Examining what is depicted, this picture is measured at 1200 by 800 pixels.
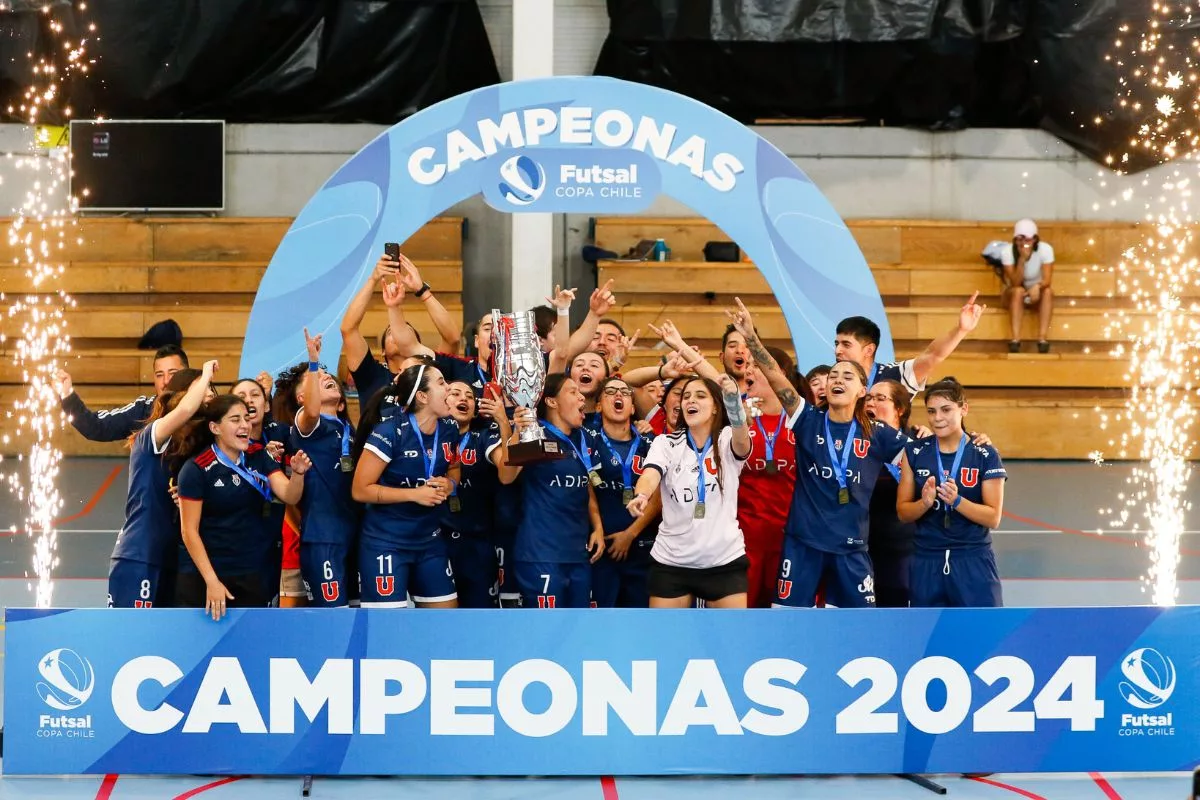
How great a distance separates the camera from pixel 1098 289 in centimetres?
1700

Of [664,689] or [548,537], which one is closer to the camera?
[664,689]

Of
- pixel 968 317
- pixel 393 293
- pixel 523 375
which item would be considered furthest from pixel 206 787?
pixel 968 317

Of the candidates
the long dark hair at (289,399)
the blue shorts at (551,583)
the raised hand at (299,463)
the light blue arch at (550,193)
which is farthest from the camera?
the light blue arch at (550,193)

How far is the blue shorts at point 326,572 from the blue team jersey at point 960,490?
3014mm

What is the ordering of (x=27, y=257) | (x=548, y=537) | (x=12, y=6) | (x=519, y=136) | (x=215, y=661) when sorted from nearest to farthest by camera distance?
(x=215, y=661), (x=548, y=537), (x=519, y=136), (x=12, y=6), (x=27, y=257)

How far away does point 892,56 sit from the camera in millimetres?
16516

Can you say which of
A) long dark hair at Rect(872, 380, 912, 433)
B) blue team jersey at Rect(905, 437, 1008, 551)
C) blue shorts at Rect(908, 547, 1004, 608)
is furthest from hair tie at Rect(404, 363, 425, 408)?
blue shorts at Rect(908, 547, 1004, 608)

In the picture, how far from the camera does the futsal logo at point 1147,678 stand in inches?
241

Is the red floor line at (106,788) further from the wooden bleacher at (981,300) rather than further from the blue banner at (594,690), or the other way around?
the wooden bleacher at (981,300)

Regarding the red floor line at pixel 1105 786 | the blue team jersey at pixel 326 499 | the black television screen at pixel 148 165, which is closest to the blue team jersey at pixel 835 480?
the red floor line at pixel 1105 786

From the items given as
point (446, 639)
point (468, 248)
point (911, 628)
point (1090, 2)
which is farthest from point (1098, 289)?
point (446, 639)

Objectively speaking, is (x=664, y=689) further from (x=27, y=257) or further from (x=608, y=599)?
(x=27, y=257)

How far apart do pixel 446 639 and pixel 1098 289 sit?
13.3 metres

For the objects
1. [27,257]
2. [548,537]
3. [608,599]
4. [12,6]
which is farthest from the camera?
[27,257]
